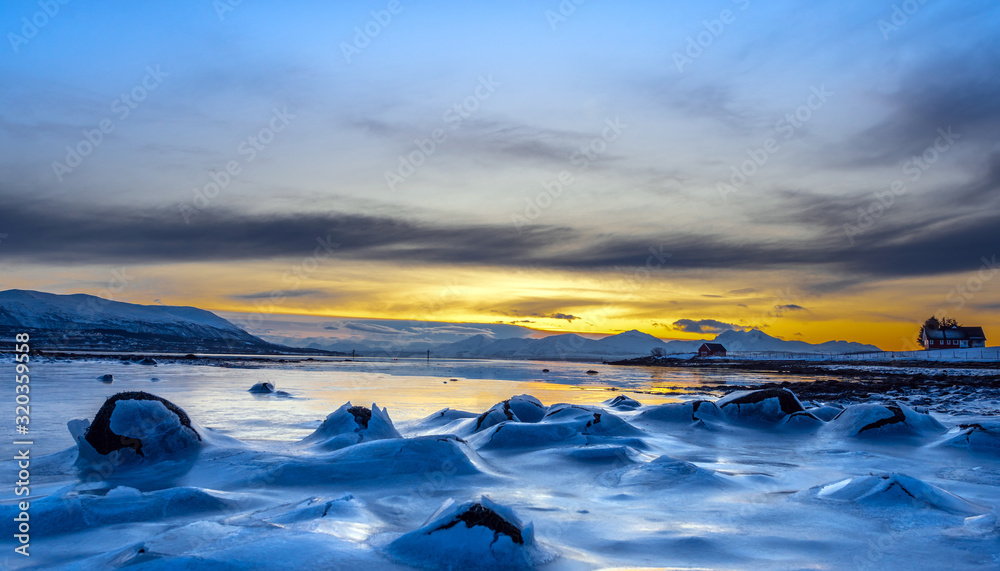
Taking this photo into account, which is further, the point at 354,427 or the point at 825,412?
the point at 825,412

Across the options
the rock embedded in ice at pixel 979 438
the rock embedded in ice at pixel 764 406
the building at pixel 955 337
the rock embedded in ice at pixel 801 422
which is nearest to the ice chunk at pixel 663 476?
the rock embedded in ice at pixel 979 438

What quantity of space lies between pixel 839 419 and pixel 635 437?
4.30 m

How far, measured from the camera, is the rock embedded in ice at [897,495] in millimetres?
5034

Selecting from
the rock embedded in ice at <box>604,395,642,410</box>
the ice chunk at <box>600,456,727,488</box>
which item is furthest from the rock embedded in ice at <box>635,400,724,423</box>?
the ice chunk at <box>600,456,727,488</box>

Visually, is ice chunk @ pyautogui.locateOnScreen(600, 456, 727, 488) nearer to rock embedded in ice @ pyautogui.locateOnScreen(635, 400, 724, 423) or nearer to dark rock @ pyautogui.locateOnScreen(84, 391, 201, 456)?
rock embedded in ice @ pyautogui.locateOnScreen(635, 400, 724, 423)

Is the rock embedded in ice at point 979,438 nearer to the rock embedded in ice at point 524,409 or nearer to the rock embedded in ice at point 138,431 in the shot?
the rock embedded in ice at point 524,409

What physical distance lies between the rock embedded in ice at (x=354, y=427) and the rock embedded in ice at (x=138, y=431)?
1.67 meters

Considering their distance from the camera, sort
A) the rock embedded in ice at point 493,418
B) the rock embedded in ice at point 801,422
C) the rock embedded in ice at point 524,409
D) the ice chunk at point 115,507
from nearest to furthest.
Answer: the ice chunk at point 115,507
the rock embedded in ice at point 493,418
the rock embedded in ice at point 801,422
the rock embedded in ice at point 524,409

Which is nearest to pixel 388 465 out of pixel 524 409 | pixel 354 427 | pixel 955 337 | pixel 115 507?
pixel 354 427

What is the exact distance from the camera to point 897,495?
16.8 feet

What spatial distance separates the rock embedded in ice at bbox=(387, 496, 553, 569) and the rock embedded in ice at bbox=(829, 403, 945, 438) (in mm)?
8100

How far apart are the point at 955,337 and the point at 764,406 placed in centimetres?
9547

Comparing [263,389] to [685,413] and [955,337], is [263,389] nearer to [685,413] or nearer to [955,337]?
[685,413]

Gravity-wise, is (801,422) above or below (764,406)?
below
